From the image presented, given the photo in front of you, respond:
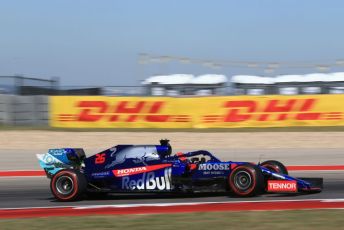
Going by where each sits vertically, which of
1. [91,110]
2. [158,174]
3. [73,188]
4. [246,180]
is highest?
[91,110]

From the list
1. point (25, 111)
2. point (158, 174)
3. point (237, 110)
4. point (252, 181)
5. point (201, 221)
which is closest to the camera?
point (201, 221)

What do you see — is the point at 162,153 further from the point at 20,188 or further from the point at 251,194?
the point at 20,188

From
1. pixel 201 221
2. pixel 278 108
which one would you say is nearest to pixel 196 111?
pixel 278 108

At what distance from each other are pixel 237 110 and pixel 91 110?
17.5 feet

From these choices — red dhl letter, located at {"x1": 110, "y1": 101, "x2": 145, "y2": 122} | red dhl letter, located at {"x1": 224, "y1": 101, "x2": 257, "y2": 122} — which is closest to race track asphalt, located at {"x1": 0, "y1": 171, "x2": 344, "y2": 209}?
red dhl letter, located at {"x1": 224, "y1": 101, "x2": 257, "y2": 122}

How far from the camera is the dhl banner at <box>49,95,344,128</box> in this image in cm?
2188

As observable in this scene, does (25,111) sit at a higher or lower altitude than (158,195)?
higher

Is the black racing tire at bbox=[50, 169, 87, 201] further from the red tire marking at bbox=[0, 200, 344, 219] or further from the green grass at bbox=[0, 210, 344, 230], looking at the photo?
the green grass at bbox=[0, 210, 344, 230]

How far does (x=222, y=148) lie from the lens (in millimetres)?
19672

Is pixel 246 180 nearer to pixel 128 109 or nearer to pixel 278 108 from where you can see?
pixel 278 108

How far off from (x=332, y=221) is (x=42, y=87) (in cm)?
1866

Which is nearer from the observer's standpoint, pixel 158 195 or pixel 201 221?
pixel 201 221

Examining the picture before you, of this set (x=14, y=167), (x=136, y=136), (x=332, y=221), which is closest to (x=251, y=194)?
(x=332, y=221)

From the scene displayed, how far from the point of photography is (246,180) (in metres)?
9.44
